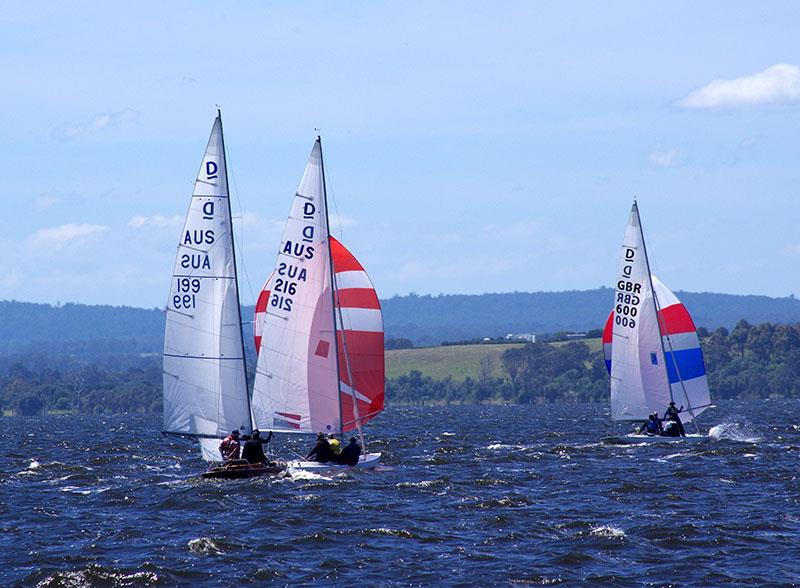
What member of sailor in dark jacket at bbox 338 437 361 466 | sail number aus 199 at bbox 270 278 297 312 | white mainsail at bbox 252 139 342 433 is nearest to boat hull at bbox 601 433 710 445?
sailor in dark jacket at bbox 338 437 361 466

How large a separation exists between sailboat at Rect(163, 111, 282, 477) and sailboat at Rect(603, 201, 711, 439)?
24250 mm

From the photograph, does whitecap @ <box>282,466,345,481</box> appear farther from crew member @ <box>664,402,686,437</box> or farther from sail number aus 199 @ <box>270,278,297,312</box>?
crew member @ <box>664,402,686,437</box>

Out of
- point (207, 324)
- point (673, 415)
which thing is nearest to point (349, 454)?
point (207, 324)

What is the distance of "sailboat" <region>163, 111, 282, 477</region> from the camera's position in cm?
4512

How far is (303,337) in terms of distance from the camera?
4684 centimetres

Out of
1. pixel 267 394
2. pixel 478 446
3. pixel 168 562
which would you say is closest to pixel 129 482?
pixel 267 394

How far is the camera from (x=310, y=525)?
116 ft

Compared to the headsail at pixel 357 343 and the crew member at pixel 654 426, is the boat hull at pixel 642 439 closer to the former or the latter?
the crew member at pixel 654 426

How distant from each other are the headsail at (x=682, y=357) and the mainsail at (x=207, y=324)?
25.3 m

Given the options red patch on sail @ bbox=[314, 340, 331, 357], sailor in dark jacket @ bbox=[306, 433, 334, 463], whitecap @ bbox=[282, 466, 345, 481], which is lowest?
whitecap @ bbox=[282, 466, 345, 481]

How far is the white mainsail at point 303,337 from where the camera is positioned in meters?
46.6

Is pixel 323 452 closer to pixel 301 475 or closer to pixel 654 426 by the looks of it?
pixel 301 475

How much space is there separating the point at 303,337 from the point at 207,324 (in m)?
3.30

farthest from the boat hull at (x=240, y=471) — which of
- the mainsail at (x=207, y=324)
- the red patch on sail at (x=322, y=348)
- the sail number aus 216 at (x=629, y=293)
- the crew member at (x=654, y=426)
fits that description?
the sail number aus 216 at (x=629, y=293)
